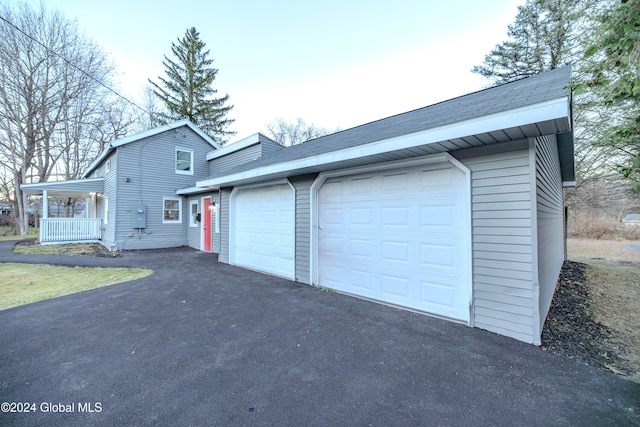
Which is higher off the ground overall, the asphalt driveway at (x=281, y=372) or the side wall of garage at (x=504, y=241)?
the side wall of garage at (x=504, y=241)

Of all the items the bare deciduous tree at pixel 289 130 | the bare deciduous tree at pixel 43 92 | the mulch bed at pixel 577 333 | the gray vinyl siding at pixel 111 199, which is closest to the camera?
the mulch bed at pixel 577 333

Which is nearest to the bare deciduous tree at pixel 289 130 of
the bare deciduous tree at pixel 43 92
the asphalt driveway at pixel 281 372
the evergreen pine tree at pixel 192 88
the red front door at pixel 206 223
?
the evergreen pine tree at pixel 192 88

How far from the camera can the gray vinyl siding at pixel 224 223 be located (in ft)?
27.2

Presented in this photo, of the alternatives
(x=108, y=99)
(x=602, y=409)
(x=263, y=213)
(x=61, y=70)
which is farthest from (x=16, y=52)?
(x=602, y=409)

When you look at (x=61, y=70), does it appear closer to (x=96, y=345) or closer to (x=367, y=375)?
(x=96, y=345)

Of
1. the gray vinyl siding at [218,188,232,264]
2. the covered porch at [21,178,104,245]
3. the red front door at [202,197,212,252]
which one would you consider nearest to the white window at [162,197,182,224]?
the red front door at [202,197,212,252]

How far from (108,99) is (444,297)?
2329cm

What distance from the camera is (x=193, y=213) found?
1209cm

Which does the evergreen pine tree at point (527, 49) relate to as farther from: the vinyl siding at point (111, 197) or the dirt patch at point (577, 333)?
the vinyl siding at point (111, 197)

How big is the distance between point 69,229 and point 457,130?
1554 cm

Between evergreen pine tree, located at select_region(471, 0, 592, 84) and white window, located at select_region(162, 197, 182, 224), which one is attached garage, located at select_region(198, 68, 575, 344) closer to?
white window, located at select_region(162, 197, 182, 224)

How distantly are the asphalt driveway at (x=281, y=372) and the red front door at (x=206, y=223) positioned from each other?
6.71 metres

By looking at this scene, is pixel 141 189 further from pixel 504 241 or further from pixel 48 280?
pixel 504 241

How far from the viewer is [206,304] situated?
177 inches
